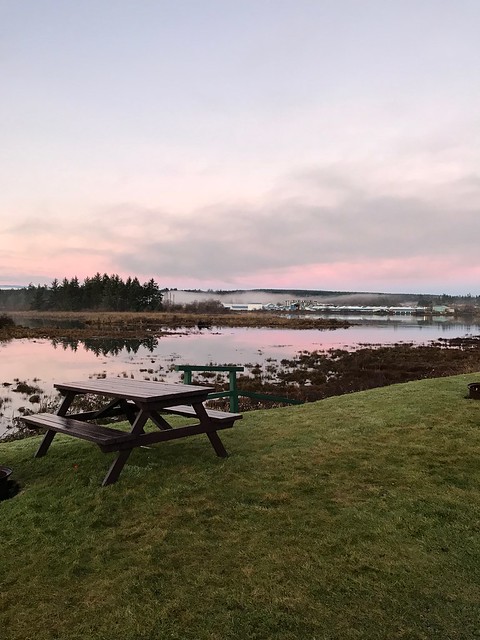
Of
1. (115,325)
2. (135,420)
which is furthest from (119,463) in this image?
(115,325)

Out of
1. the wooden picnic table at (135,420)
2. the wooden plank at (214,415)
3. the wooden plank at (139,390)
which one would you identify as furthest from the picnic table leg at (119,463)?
the wooden plank at (214,415)

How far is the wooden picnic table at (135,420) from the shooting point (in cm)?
470

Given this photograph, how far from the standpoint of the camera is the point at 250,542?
3.53 meters

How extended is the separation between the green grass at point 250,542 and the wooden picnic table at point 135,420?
0.33 metres

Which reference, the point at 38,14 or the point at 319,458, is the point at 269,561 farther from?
the point at 38,14

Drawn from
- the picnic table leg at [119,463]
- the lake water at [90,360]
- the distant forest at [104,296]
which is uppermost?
the distant forest at [104,296]

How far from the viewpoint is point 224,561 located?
3273 mm

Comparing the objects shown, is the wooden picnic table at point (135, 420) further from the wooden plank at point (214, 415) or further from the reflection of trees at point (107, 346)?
the reflection of trees at point (107, 346)

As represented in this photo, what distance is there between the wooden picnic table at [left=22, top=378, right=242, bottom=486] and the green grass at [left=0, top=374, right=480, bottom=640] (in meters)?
0.33

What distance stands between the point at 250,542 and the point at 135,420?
7.10ft

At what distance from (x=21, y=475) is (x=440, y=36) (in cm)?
1464

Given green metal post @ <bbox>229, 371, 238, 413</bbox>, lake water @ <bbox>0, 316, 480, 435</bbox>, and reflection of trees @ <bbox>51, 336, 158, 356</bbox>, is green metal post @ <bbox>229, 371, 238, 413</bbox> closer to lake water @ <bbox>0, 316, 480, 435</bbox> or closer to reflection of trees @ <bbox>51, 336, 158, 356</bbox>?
lake water @ <bbox>0, 316, 480, 435</bbox>

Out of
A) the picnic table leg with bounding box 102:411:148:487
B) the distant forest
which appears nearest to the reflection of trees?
the picnic table leg with bounding box 102:411:148:487

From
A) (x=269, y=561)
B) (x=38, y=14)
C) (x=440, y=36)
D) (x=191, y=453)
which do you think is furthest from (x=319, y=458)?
(x=38, y=14)
